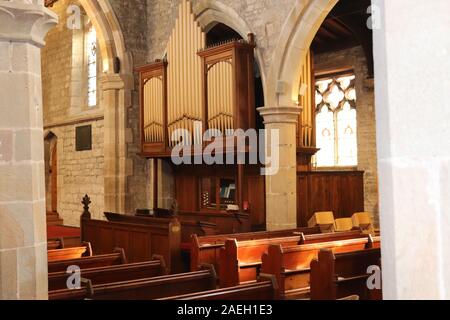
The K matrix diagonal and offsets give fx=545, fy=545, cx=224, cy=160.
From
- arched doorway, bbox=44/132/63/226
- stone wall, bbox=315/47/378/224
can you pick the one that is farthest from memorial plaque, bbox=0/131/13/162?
arched doorway, bbox=44/132/63/226

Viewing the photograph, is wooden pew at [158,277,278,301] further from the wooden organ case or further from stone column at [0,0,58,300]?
the wooden organ case

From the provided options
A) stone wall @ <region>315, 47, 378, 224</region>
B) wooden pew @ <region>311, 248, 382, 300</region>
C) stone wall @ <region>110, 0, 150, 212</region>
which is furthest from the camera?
stone wall @ <region>315, 47, 378, 224</region>

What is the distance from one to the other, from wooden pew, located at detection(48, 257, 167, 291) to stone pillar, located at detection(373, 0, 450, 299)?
3.34m

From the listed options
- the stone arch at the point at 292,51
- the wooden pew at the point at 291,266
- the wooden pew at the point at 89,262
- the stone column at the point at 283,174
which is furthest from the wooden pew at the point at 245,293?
the stone arch at the point at 292,51

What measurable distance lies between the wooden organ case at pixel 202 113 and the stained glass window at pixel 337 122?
408 centimetres

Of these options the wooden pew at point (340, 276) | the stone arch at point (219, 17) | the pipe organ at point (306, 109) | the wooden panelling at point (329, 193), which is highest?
the stone arch at point (219, 17)

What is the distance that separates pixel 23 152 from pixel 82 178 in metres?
10.9

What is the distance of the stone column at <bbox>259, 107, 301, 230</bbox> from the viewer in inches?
322

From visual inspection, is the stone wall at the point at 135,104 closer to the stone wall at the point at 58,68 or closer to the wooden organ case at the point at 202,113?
the wooden organ case at the point at 202,113

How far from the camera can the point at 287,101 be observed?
27.2 feet

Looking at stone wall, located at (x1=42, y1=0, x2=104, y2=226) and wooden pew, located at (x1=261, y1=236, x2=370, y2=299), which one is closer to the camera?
wooden pew, located at (x1=261, y1=236, x2=370, y2=299)

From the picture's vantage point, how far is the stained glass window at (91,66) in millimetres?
14070

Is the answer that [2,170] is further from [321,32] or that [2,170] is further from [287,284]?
[321,32]
